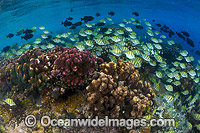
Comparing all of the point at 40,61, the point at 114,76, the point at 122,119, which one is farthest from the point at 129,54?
the point at 40,61

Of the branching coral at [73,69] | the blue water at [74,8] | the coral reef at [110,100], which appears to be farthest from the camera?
the blue water at [74,8]

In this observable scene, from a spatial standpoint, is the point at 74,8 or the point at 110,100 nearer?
the point at 110,100

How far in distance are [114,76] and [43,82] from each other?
2363 mm

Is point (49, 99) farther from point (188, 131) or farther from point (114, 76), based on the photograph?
point (188, 131)

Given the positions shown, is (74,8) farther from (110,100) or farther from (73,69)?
(110,100)

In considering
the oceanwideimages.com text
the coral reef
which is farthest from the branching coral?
the oceanwideimages.com text

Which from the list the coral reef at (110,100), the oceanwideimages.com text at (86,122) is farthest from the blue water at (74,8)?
the coral reef at (110,100)

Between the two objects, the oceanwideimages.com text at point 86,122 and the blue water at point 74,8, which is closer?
the oceanwideimages.com text at point 86,122

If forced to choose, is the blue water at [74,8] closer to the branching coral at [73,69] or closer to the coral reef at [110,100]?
the branching coral at [73,69]

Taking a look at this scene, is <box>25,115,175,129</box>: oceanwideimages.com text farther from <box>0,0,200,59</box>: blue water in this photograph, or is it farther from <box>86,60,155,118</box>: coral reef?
<box>0,0,200,59</box>: blue water

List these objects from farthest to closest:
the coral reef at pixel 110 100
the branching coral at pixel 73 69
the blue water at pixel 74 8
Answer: the blue water at pixel 74 8
the branching coral at pixel 73 69
the coral reef at pixel 110 100

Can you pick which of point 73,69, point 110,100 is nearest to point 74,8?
point 73,69

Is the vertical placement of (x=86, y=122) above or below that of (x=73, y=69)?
below

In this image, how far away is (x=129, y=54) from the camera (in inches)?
240
